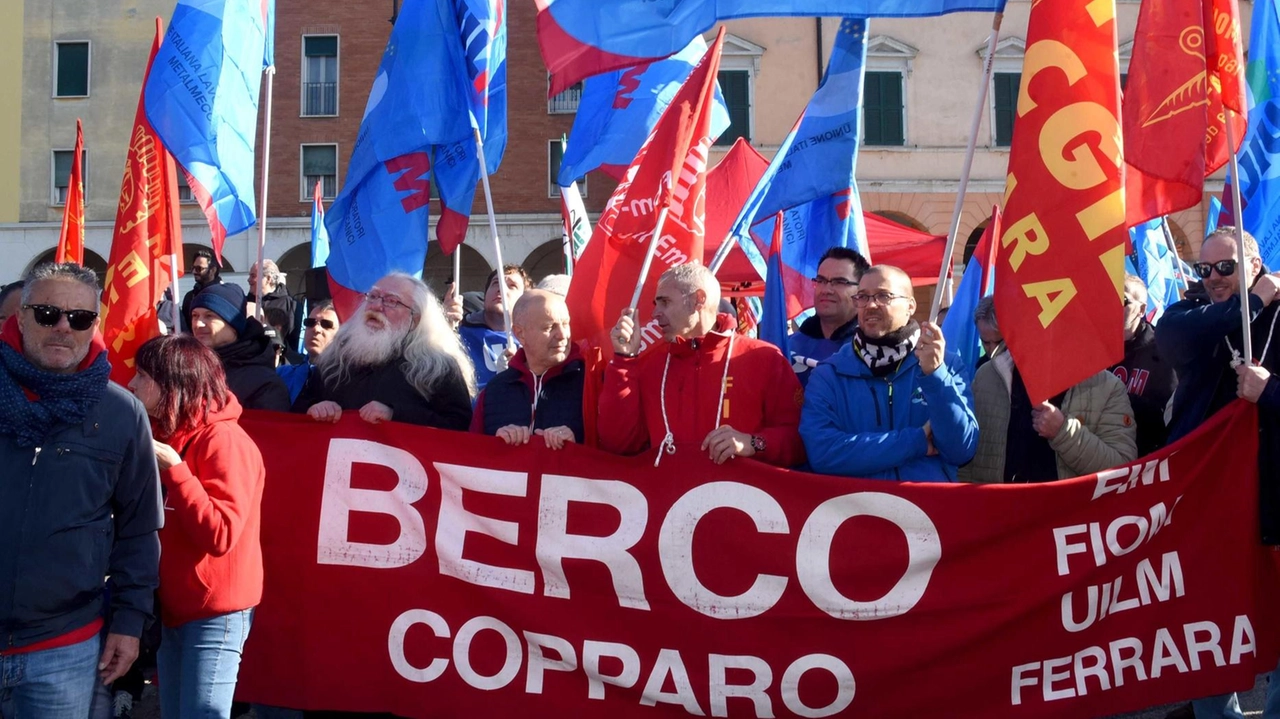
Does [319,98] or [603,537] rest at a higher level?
[319,98]

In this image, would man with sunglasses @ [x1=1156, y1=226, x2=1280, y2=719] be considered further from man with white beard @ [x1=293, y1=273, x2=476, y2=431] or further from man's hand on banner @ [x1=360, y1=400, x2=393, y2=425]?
man's hand on banner @ [x1=360, y1=400, x2=393, y2=425]

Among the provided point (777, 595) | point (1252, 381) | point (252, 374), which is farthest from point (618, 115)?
point (1252, 381)

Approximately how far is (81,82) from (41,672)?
27993 mm

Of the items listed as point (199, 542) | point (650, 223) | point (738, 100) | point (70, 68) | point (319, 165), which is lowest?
A: point (199, 542)

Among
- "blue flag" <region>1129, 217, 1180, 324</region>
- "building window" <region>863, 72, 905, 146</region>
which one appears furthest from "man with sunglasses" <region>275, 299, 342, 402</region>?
"building window" <region>863, 72, 905, 146</region>

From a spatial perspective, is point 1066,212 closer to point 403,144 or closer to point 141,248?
point 403,144

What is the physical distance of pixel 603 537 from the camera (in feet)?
15.2

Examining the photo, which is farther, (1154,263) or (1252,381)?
(1154,263)

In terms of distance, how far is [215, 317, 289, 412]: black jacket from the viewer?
513 centimetres

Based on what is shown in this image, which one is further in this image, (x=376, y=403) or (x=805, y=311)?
(x=805, y=311)

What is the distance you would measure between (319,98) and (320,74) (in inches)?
21.1

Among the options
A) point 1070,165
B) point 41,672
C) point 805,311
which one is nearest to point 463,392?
point 41,672

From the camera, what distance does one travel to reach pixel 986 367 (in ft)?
17.1

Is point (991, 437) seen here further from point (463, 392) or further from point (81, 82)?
point (81, 82)
